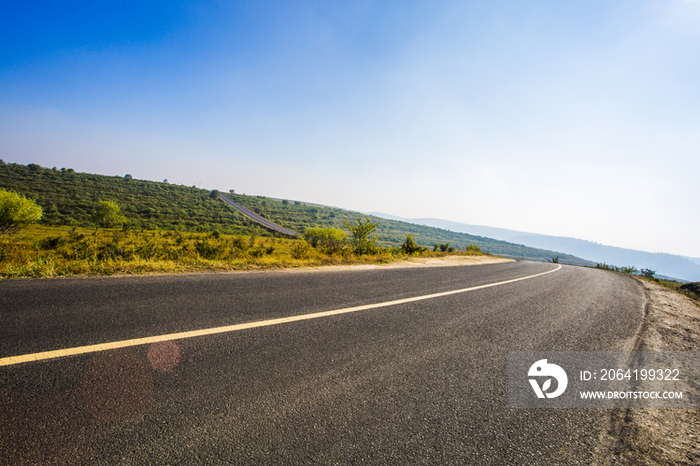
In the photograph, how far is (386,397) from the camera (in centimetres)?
236

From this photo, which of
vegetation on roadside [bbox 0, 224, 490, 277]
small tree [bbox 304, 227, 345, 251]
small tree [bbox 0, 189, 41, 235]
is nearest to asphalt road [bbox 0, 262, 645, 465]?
vegetation on roadside [bbox 0, 224, 490, 277]

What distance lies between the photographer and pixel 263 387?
229cm

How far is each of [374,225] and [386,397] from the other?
13477 millimetres

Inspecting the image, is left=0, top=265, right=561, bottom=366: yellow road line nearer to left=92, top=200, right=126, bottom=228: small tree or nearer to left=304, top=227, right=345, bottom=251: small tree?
left=304, top=227, right=345, bottom=251: small tree

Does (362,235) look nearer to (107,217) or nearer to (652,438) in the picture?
(652,438)

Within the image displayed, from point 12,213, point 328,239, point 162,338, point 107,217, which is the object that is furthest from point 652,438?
point 107,217

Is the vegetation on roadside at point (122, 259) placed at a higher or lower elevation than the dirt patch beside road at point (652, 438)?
lower

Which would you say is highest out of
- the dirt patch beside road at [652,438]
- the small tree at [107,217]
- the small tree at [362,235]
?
the small tree at [362,235]

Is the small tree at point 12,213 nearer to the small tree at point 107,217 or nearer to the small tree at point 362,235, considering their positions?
the small tree at point 107,217

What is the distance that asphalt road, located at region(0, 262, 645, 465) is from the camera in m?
1.68

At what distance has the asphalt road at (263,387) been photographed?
1680 millimetres

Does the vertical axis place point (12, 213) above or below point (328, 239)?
below

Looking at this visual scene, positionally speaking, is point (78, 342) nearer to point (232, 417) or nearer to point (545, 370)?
point (232, 417)


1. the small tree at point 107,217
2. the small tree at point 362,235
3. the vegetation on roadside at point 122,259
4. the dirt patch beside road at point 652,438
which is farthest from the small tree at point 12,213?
the dirt patch beside road at point 652,438
